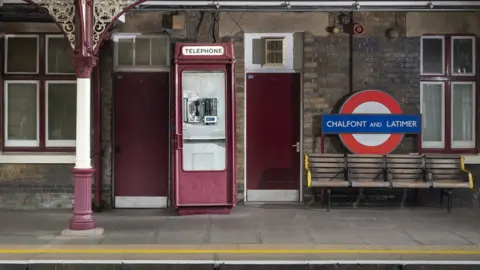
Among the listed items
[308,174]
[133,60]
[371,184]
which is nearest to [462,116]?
[371,184]

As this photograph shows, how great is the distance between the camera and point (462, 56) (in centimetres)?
1124

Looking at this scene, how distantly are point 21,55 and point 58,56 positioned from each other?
0.65 metres

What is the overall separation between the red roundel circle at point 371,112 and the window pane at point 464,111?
1.13 m

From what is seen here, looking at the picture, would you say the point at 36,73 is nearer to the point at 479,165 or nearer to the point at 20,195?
the point at 20,195

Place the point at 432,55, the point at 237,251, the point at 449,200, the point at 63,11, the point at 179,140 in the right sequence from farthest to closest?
the point at 432,55 → the point at 449,200 → the point at 179,140 → the point at 63,11 → the point at 237,251

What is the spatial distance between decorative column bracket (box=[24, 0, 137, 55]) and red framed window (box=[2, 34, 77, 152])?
2524mm

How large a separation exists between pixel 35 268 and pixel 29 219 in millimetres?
3094

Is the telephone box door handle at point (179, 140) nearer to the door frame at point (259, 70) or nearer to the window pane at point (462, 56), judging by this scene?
the door frame at point (259, 70)

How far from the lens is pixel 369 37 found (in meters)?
11.1

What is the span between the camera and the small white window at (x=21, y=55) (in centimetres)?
1101

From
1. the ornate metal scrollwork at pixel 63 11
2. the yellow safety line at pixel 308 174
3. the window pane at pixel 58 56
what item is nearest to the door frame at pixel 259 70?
the yellow safety line at pixel 308 174

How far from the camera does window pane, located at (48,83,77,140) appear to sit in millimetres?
11086

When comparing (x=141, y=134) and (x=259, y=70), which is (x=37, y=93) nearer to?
(x=141, y=134)

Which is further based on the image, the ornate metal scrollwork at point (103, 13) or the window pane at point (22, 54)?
the window pane at point (22, 54)
